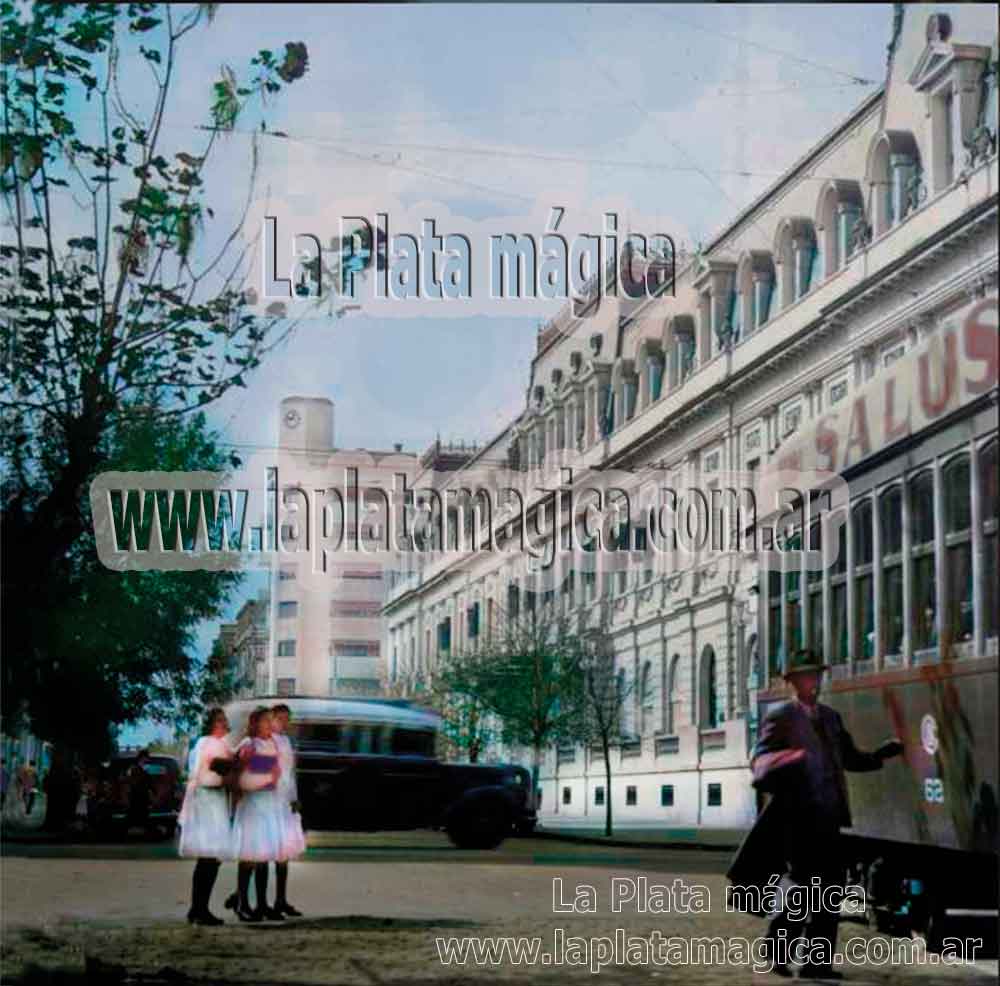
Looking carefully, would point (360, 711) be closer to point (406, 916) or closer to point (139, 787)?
point (406, 916)

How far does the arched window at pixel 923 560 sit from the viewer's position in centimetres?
682

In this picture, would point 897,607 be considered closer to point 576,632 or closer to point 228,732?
point 576,632

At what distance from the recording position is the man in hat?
6699mm

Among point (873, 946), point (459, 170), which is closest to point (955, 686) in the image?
point (873, 946)

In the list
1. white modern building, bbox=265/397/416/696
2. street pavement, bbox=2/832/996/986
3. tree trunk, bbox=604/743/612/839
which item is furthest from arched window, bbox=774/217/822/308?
street pavement, bbox=2/832/996/986

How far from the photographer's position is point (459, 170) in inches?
277

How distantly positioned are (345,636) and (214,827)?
84cm

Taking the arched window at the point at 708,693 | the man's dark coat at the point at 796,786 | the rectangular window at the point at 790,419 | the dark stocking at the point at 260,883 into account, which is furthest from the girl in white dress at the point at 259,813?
the rectangular window at the point at 790,419

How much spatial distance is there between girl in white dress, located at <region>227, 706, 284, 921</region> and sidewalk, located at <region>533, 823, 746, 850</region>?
0.92 metres

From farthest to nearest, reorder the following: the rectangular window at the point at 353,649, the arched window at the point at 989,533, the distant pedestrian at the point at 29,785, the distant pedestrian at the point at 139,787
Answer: the distant pedestrian at the point at 29,785 < the distant pedestrian at the point at 139,787 < the rectangular window at the point at 353,649 < the arched window at the point at 989,533

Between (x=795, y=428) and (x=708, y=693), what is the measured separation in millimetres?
941

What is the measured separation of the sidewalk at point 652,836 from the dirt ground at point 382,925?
0.09 metres

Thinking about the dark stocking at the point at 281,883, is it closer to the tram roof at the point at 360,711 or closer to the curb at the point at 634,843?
the tram roof at the point at 360,711

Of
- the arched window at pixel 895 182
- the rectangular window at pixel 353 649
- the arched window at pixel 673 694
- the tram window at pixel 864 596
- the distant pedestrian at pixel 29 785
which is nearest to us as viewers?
the arched window at pixel 895 182
